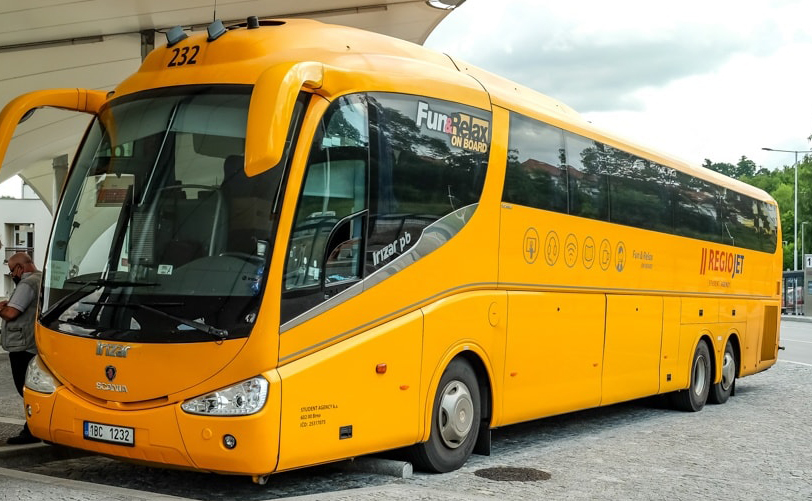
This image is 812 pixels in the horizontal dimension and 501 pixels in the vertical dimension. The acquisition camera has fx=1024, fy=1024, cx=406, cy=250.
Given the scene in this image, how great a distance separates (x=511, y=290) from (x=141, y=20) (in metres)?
10.4

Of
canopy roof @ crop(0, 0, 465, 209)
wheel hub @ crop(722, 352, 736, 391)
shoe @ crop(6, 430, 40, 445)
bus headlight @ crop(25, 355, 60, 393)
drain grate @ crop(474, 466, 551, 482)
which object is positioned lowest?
drain grate @ crop(474, 466, 551, 482)

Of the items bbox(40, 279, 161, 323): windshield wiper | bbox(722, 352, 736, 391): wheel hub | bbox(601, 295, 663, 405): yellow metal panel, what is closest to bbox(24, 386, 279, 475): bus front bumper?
bbox(40, 279, 161, 323): windshield wiper

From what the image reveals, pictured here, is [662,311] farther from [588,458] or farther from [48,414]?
[48,414]

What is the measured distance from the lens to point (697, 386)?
1459cm

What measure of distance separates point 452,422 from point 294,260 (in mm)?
2394

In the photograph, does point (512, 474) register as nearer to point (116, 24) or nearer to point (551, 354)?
point (551, 354)

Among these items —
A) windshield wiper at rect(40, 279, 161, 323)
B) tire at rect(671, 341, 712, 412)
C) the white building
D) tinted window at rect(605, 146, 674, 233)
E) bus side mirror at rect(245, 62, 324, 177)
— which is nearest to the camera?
bus side mirror at rect(245, 62, 324, 177)

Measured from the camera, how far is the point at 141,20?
1727cm

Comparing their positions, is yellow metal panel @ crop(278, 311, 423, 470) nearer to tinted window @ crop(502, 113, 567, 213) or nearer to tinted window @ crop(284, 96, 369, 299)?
tinted window @ crop(284, 96, 369, 299)

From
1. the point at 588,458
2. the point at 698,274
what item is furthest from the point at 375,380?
the point at 698,274

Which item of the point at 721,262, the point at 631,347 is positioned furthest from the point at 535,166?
the point at 721,262

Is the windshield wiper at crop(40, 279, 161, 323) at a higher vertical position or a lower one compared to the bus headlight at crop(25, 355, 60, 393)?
higher

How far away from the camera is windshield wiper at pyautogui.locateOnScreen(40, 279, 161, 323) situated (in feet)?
22.9

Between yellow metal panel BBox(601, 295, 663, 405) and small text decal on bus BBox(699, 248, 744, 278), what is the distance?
6.44ft
